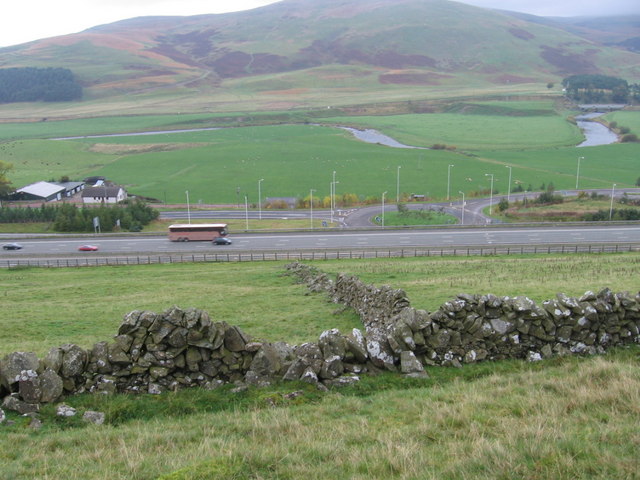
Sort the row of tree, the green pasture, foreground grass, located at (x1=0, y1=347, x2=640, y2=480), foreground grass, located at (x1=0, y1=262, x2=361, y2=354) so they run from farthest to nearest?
the green pasture < the row of tree < foreground grass, located at (x1=0, y1=262, x2=361, y2=354) < foreground grass, located at (x1=0, y1=347, x2=640, y2=480)

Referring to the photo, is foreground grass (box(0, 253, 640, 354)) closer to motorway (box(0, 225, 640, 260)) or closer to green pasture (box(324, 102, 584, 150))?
motorway (box(0, 225, 640, 260))

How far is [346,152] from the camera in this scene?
490 feet

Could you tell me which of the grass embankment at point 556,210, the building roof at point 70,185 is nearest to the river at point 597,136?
the grass embankment at point 556,210

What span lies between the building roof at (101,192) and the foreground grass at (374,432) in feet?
304

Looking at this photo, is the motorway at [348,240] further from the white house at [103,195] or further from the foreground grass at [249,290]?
the white house at [103,195]

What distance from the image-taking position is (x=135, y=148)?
167625 mm

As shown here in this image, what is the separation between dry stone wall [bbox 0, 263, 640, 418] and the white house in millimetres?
91141

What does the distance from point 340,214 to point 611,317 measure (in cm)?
7292

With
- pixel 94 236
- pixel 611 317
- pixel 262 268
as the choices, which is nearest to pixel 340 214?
pixel 94 236

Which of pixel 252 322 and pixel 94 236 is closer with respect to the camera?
pixel 252 322

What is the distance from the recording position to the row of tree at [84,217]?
7794cm

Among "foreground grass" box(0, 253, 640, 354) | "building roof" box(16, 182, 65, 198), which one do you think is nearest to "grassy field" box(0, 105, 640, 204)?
"building roof" box(16, 182, 65, 198)

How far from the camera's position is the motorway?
61.4m

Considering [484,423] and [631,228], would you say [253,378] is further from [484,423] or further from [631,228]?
[631,228]
